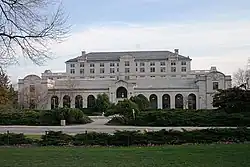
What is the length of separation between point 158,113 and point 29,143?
2104 cm

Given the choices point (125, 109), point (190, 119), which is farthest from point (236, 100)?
point (125, 109)

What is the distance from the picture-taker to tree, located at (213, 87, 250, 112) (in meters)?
40.7

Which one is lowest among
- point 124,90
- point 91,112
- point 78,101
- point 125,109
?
point 91,112

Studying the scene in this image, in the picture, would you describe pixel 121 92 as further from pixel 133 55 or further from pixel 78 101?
pixel 133 55

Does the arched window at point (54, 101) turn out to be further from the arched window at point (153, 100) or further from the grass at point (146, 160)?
the grass at point (146, 160)

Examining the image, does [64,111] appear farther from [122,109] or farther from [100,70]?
[100,70]

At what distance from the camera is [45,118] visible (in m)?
43.5

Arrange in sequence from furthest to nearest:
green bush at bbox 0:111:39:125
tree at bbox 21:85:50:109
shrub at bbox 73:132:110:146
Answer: tree at bbox 21:85:50:109
green bush at bbox 0:111:39:125
shrub at bbox 73:132:110:146

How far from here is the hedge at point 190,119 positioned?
37.3 metres

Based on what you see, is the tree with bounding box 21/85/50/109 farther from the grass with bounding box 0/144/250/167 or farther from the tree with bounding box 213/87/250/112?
the grass with bounding box 0/144/250/167

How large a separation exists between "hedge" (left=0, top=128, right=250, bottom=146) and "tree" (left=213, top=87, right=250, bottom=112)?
64.1 ft

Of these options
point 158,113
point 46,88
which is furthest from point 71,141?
point 46,88

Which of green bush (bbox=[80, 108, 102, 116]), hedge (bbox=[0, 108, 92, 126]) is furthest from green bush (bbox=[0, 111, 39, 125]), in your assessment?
green bush (bbox=[80, 108, 102, 116])

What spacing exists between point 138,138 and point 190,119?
1927cm
